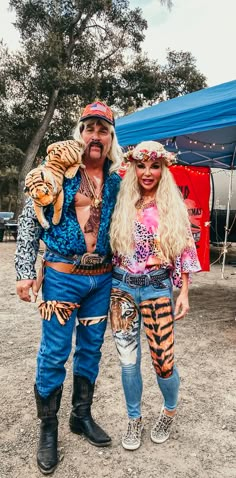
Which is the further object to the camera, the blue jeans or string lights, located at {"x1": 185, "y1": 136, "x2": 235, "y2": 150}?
string lights, located at {"x1": 185, "y1": 136, "x2": 235, "y2": 150}

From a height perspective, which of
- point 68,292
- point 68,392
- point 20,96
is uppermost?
point 20,96

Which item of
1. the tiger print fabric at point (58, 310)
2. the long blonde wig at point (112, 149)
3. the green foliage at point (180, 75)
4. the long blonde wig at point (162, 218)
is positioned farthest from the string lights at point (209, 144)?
the green foliage at point (180, 75)

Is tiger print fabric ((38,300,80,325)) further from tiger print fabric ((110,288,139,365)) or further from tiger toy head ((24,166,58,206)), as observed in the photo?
tiger toy head ((24,166,58,206))

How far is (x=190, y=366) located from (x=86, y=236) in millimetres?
1868

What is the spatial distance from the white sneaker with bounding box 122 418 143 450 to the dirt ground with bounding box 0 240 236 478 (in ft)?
0.11

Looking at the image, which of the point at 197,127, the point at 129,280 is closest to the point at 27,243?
the point at 129,280

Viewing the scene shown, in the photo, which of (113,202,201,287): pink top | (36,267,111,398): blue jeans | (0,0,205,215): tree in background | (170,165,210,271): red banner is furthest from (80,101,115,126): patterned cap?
(0,0,205,215): tree in background

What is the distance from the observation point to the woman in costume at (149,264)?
2.04m

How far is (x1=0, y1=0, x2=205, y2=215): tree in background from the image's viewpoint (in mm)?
15016

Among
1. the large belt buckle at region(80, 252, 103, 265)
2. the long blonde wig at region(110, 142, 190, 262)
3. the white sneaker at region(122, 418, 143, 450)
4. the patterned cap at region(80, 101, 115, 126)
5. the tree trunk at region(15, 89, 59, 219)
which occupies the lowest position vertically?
the white sneaker at region(122, 418, 143, 450)

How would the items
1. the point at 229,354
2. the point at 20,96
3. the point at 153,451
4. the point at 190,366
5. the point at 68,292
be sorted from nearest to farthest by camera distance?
the point at 68,292
the point at 153,451
the point at 190,366
the point at 229,354
the point at 20,96

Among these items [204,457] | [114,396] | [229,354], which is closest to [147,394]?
[114,396]

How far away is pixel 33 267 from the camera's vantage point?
82.8 inches

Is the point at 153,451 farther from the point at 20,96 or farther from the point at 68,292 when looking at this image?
the point at 20,96
